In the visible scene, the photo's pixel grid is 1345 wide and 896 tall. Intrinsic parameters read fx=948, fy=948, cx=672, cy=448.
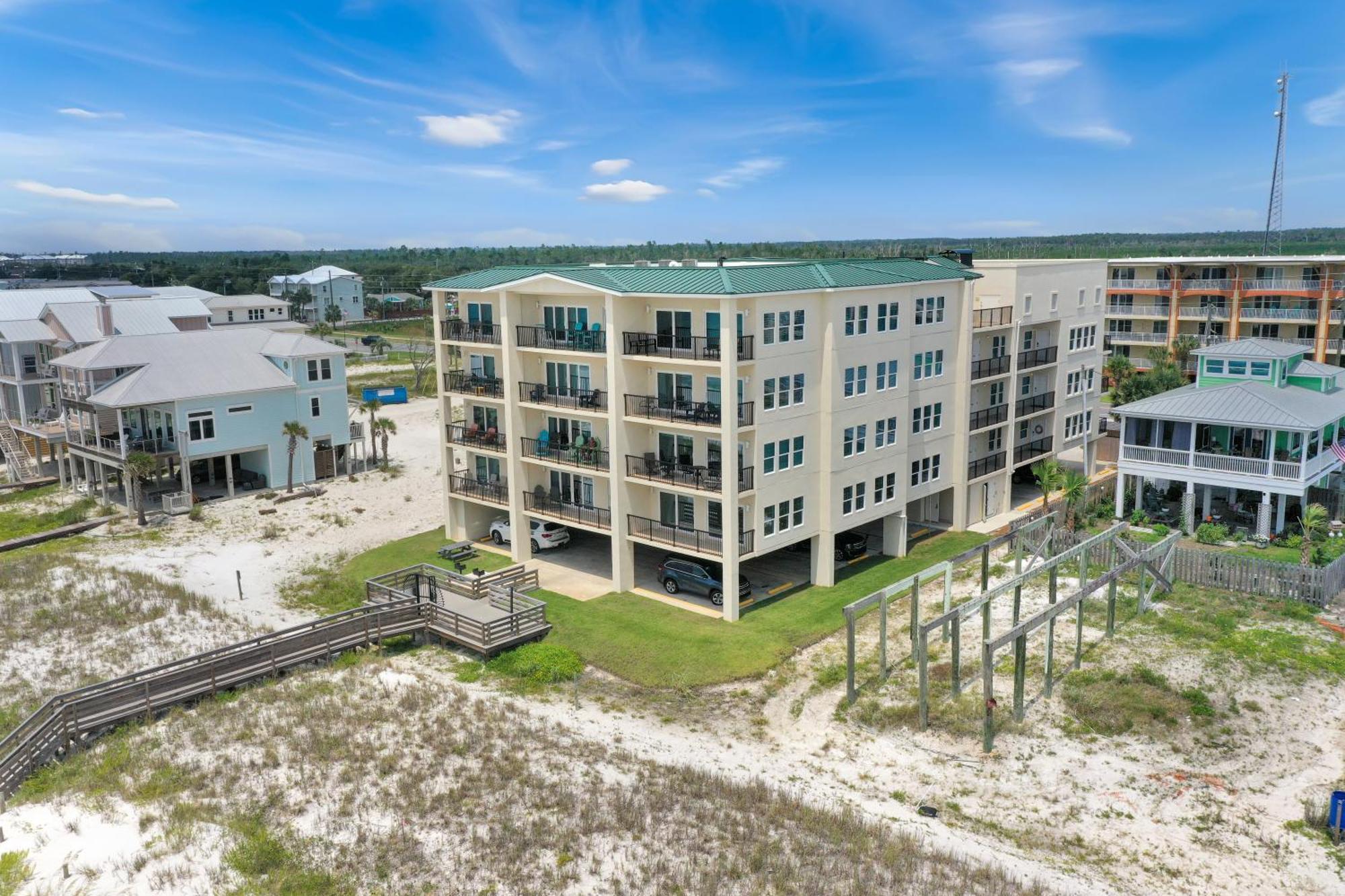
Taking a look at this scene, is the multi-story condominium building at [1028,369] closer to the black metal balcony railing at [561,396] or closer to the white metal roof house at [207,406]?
the black metal balcony railing at [561,396]

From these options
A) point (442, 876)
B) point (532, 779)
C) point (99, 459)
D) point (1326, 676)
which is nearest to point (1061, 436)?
point (1326, 676)

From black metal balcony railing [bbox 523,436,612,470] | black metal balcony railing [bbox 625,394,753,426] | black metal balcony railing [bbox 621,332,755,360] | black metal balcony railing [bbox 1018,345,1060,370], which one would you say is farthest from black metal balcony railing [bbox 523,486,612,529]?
black metal balcony railing [bbox 1018,345,1060,370]

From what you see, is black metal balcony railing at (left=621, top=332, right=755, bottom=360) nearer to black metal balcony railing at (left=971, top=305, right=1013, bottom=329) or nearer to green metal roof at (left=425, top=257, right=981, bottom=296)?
green metal roof at (left=425, top=257, right=981, bottom=296)

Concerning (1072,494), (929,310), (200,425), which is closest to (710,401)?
(929,310)

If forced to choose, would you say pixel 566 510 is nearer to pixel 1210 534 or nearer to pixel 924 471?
pixel 924 471

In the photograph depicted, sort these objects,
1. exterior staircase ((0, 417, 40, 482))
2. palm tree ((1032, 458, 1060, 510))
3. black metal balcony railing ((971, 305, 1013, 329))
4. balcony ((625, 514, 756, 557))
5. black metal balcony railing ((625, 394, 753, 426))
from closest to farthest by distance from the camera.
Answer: black metal balcony railing ((625, 394, 753, 426)) < balcony ((625, 514, 756, 557)) < palm tree ((1032, 458, 1060, 510)) < black metal balcony railing ((971, 305, 1013, 329)) < exterior staircase ((0, 417, 40, 482))

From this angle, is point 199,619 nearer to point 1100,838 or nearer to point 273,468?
point 273,468

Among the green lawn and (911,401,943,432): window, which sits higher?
(911,401,943,432): window
